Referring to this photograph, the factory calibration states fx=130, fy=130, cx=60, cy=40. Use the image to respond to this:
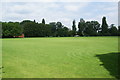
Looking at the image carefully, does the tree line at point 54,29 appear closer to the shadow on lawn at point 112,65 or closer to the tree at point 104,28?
the tree at point 104,28

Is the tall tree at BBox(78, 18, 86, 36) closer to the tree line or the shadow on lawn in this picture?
the tree line

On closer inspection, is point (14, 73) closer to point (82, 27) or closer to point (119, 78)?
point (119, 78)

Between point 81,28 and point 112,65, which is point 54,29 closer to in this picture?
point 81,28

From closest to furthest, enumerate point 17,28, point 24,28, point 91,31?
1. point 17,28
2. point 24,28
3. point 91,31

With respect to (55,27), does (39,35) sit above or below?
below

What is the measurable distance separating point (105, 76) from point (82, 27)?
68978mm

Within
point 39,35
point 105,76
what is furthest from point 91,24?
point 105,76

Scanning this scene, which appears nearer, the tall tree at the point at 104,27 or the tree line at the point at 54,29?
the tree line at the point at 54,29

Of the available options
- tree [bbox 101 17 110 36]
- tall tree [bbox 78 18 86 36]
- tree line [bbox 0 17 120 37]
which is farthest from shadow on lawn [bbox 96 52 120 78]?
tall tree [bbox 78 18 86 36]

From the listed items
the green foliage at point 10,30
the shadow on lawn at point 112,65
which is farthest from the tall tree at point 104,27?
the shadow on lawn at point 112,65

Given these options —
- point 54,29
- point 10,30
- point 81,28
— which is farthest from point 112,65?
point 54,29

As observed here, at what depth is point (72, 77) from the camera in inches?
165

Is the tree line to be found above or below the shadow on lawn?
above

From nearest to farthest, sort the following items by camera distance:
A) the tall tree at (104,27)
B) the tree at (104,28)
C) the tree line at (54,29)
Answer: the tree line at (54,29)
the tree at (104,28)
the tall tree at (104,27)
